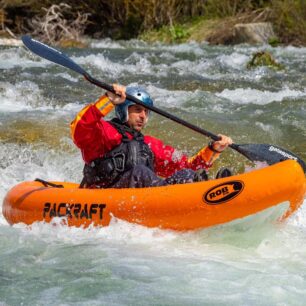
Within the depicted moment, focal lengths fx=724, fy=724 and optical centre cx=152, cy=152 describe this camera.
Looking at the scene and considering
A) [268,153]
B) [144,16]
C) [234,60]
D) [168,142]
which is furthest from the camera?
[144,16]

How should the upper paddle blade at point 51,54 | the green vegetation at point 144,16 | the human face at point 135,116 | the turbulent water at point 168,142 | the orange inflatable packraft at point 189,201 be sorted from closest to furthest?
the turbulent water at point 168,142 < the orange inflatable packraft at point 189,201 < the human face at point 135,116 < the upper paddle blade at point 51,54 < the green vegetation at point 144,16

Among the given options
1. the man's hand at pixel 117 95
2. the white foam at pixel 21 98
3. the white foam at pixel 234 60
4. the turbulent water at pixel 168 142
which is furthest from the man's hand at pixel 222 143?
the white foam at pixel 234 60

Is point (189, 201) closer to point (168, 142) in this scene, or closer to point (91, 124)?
point (91, 124)

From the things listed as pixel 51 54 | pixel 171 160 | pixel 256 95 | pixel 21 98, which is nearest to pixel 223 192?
pixel 171 160

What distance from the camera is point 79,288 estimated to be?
11.7 feet

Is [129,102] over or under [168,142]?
over

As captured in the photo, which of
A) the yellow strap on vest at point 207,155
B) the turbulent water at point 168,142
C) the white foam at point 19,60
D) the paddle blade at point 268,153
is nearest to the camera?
the turbulent water at point 168,142

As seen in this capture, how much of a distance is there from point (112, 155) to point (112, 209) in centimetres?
43

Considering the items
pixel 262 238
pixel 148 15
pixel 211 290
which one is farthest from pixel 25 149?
pixel 148 15

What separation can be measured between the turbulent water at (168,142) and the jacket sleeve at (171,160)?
2.46 ft

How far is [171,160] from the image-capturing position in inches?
208

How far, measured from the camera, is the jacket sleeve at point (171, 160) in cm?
524

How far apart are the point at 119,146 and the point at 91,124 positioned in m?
0.27

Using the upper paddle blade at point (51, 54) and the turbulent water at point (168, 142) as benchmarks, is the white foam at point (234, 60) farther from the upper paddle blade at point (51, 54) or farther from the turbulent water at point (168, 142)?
the upper paddle blade at point (51, 54)
